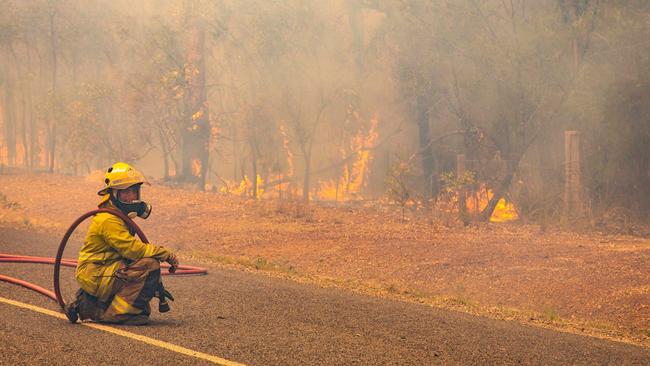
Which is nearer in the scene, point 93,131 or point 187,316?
point 187,316

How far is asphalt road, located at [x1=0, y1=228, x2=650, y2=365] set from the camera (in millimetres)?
6648

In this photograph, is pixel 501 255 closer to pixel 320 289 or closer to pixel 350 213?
pixel 320 289

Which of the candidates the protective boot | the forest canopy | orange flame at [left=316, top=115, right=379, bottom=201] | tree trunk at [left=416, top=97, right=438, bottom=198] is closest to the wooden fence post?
the forest canopy

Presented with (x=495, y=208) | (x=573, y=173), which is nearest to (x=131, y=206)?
(x=573, y=173)

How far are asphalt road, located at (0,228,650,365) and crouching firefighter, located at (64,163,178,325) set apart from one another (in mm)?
203

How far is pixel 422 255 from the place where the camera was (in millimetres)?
15414

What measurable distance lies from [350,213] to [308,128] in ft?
47.7

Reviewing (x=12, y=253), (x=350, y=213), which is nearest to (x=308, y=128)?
(x=350, y=213)

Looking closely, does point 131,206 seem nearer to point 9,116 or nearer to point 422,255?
point 422,255

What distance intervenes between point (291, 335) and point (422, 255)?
26.8ft

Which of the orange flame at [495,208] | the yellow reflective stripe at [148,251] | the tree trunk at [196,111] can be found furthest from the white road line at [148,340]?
the tree trunk at [196,111]

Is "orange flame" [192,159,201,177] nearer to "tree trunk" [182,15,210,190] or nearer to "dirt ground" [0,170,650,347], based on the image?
"tree trunk" [182,15,210,190]

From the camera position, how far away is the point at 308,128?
119 feet

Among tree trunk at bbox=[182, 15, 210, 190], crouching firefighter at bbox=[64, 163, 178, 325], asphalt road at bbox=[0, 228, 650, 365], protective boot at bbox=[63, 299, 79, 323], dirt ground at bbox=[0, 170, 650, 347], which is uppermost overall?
tree trunk at bbox=[182, 15, 210, 190]
